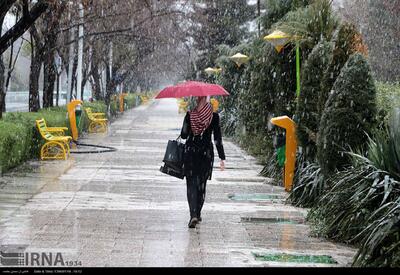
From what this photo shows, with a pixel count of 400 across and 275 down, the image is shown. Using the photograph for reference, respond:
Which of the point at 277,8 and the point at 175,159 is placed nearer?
the point at 175,159

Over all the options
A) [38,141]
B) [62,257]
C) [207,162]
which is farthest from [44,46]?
[62,257]

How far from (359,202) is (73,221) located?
12.3 ft

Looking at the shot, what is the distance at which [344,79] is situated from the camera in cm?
1012

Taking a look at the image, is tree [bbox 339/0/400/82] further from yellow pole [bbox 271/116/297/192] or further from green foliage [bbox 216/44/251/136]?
yellow pole [bbox 271/116/297/192]

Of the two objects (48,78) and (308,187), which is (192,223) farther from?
(48,78)

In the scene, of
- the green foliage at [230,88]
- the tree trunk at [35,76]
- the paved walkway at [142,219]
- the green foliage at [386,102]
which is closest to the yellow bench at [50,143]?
the paved walkway at [142,219]

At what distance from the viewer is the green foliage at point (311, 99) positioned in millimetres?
12219

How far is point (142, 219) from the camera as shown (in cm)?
1015

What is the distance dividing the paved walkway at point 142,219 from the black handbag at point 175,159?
699mm

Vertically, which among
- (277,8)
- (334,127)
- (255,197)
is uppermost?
(277,8)

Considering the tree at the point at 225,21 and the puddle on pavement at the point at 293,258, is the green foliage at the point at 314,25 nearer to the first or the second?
the puddle on pavement at the point at 293,258

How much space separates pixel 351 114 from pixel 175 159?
8.01 feet

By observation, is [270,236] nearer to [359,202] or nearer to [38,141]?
[359,202]

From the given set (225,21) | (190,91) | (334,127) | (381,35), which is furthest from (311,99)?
(381,35)
